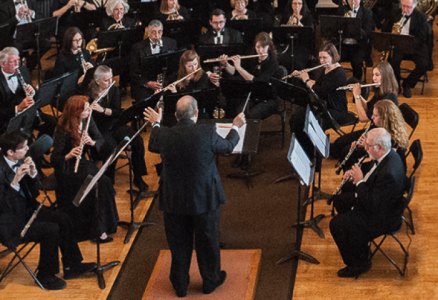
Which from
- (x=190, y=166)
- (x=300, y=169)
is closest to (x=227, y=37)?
(x=300, y=169)

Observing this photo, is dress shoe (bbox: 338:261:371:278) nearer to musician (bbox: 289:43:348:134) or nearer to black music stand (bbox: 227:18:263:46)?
musician (bbox: 289:43:348:134)

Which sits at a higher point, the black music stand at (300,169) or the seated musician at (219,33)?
the seated musician at (219,33)

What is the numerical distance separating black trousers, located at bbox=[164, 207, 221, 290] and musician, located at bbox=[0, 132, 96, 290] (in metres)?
0.85

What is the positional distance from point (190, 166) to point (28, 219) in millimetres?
1380

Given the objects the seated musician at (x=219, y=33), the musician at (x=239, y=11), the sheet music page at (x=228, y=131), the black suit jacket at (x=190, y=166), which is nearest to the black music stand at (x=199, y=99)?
the sheet music page at (x=228, y=131)

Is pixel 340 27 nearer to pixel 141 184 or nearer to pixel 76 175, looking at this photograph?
pixel 141 184

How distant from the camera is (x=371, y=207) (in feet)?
14.0

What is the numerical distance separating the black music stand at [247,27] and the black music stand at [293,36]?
0.25 m

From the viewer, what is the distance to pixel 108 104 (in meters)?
5.79

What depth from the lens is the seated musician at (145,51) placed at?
6520 millimetres

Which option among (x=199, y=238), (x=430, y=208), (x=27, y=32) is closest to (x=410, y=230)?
(x=430, y=208)

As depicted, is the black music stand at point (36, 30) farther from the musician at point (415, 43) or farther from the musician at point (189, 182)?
the musician at point (415, 43)

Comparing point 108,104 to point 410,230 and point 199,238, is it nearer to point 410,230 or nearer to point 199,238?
point 199,238

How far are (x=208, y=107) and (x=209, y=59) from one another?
3.30 ft
